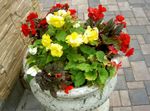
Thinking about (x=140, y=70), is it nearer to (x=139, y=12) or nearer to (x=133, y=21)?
(x=133, y=21)

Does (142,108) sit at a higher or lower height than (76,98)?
lower

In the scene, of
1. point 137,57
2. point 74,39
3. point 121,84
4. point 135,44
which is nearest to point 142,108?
point 121,84

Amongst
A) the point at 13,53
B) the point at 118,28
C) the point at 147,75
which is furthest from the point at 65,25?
the point at 147,75

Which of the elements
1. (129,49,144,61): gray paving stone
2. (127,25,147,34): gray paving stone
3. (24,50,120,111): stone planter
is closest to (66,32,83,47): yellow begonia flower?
(24,50,120,111): stone planter

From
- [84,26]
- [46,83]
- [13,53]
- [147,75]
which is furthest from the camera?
[147,75]

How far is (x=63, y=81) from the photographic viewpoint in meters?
2.14

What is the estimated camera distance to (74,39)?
6.87 feet

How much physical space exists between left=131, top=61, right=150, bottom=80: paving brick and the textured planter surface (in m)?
1.03

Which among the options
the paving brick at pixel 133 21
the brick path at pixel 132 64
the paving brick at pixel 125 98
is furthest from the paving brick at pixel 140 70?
the paving brick at pixel 133 21

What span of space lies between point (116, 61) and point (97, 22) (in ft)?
1.21

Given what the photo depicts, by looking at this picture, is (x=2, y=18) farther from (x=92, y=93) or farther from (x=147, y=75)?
(x=147, y=75)

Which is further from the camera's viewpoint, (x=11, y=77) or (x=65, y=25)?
(x=11, y=77)

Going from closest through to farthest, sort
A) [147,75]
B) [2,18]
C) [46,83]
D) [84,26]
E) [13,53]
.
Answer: [46,83], [84,26], [2,18], [13,53], [147,75]

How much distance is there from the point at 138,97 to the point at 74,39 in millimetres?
1330
